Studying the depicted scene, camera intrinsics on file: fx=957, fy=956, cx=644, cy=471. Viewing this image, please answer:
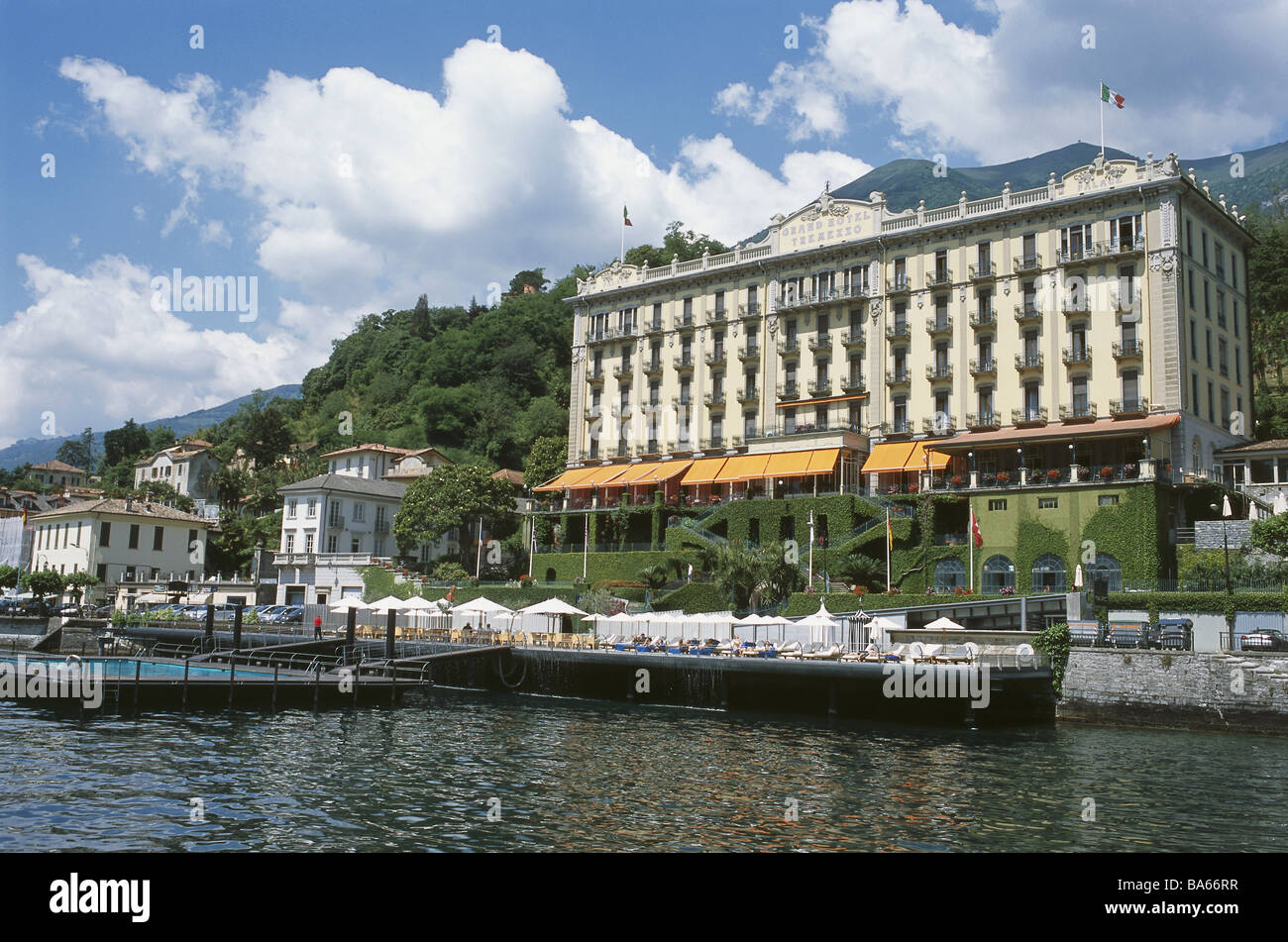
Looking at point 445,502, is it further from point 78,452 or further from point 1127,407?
point 78,452

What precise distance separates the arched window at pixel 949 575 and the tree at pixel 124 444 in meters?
127

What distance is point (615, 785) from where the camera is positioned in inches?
888

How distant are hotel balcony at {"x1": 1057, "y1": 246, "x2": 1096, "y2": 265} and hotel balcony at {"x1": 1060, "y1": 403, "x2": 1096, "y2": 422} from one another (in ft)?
29.1

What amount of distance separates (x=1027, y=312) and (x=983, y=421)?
24.3 ft

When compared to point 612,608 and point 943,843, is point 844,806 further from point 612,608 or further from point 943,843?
point 612,608

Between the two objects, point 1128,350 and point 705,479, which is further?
point 705,479

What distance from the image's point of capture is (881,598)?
167ft

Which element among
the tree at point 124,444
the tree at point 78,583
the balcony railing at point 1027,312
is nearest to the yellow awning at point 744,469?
the balcony railing at point 1027,312

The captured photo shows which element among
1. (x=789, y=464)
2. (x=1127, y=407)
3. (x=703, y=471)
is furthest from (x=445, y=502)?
(x=1127, y=407)

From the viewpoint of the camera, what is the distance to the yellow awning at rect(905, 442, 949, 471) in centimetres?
6038

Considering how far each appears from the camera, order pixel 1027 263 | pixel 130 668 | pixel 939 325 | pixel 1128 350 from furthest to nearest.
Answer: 1. pixel 939 325
2. pixel 1027 263
3. pixel 1128 350
4. pixel 130 668

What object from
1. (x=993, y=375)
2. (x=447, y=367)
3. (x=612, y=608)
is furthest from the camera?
(x=447, y=367)
